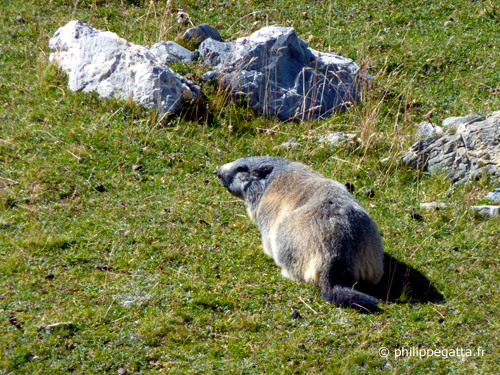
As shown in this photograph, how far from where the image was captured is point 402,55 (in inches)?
552

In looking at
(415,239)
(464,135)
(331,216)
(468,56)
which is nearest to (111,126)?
(331,216)

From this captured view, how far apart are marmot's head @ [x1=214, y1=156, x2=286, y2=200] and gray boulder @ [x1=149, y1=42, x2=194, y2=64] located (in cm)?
467

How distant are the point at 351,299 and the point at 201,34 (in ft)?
30.9

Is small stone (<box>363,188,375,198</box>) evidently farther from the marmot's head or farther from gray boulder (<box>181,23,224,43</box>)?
gray boulder (<box>181,23,224,43</box>)

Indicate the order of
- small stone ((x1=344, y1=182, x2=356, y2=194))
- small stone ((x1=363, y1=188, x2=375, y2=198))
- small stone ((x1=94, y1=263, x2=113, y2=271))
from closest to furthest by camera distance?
small stone ((x1=94, y1=263, x2=113, y2=271)), small stone ((x1=363, y1=188, x2=375, y2=198)), small stone ((x1=344, y1=182, x2=356, y2=194))

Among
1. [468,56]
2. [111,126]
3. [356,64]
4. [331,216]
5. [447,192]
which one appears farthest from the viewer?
[468,56]

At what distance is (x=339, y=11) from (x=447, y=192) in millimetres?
8454

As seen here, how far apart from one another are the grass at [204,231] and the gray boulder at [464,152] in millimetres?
278

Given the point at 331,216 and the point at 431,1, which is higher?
the point at 431,1

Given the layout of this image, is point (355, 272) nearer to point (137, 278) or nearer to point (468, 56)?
point (137, 278)

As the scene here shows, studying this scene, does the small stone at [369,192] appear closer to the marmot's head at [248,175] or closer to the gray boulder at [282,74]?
the marmot's head at [248,175]

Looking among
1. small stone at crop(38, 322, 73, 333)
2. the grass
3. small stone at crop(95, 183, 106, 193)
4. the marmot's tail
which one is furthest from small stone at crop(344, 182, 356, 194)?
small stone at crop(38, 322, 73, 333)

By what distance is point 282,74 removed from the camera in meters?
12.3

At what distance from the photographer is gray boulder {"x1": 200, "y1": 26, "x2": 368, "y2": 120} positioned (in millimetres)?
11836
